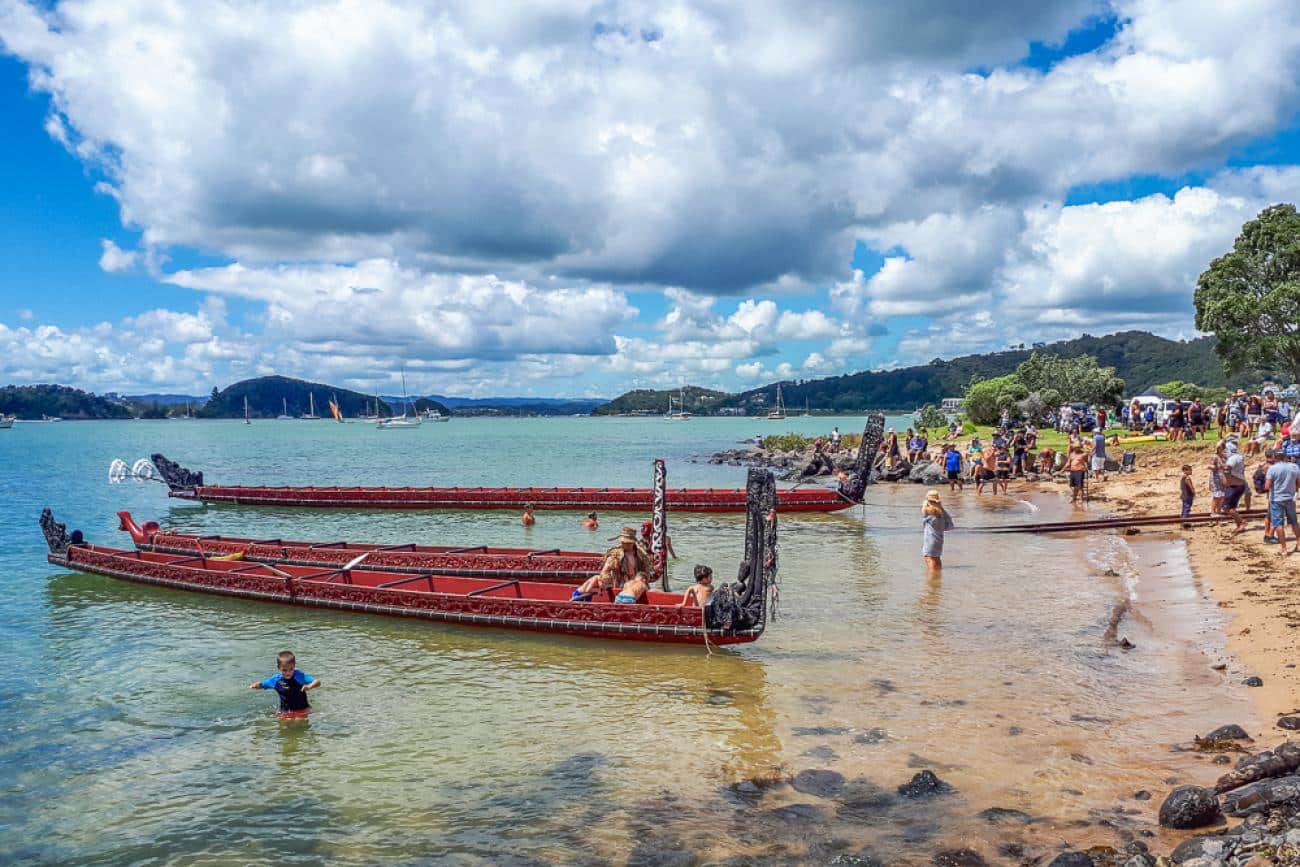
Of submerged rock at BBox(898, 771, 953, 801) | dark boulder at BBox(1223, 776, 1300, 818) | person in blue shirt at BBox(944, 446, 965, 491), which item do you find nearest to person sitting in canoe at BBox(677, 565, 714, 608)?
submerged rock at BBox(898, 771, 953, 801)

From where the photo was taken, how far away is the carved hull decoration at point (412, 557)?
63.5 feet

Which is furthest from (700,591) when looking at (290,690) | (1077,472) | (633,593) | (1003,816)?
(1077,472)

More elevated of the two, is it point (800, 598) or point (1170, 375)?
point (1170, 375)

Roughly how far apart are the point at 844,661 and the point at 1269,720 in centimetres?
543

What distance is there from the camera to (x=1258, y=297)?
40.2 m

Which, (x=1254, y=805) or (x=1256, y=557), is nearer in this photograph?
(x=1254, y=805)

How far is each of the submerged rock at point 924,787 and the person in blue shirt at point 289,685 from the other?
8036 millimetres

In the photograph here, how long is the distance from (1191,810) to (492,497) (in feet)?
113

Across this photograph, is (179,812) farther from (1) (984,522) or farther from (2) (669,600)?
(1) (984,522)

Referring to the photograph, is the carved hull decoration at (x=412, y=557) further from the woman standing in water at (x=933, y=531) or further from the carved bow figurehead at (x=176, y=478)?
the carved bow figurehead at (x=176, y=478)

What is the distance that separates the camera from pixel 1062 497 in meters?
31.4

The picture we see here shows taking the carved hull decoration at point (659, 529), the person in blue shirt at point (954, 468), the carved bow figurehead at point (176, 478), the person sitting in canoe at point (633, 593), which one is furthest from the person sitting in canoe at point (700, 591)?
the carved bow figurehead at point (176, 478)

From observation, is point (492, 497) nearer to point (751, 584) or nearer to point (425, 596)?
point (425, 596)

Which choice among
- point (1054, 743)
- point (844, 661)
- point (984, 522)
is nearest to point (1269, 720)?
point (1054, 743)
